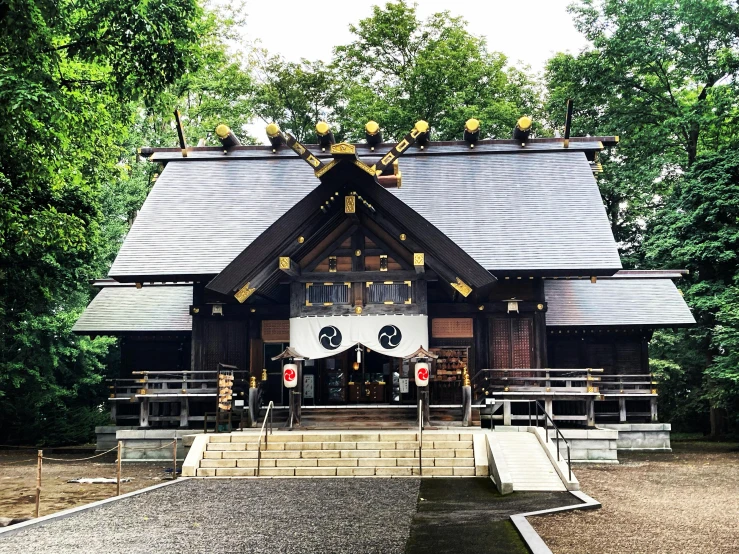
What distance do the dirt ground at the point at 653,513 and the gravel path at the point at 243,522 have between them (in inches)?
82.1

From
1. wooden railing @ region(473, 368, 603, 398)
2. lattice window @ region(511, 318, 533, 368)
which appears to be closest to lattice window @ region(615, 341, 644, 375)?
wooden railing @ region(473, 368, 603, 398)

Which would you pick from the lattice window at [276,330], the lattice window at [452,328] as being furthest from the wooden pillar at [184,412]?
the lattice window at [452,328]

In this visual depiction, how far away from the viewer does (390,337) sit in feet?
60.2

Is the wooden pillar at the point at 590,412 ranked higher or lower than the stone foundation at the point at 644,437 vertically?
higher

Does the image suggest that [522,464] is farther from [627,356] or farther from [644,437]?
[627,356]

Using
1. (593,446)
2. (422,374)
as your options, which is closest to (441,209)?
(422,374)

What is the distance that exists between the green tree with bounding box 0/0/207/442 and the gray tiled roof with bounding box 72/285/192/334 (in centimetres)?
120

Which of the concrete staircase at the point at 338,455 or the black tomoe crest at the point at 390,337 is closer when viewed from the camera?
the concrete staircase at the point at 338,455

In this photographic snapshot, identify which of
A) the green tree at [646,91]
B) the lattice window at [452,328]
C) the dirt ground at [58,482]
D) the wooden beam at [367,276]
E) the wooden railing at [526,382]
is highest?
the green tree at [646,91]

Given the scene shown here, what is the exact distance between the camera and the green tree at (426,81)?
34094mm

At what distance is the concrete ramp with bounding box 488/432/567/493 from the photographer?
500 inches

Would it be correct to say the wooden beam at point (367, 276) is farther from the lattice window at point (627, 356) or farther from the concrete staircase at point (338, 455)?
the lattice window at point (627, 356)

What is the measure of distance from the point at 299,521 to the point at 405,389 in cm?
1093

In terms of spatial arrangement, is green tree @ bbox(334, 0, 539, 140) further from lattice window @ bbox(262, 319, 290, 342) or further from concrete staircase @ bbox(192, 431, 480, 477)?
concrete staircase @ bbox(192, 431, 480, 477)
